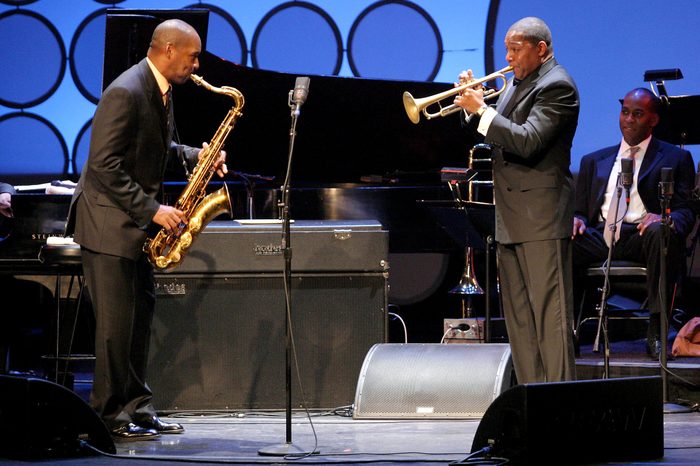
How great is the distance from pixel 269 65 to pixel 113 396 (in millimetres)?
4325

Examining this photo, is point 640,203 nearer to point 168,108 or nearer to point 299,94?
point 299,94

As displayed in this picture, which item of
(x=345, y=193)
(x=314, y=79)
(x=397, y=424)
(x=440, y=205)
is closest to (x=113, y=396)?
(x=397, y=424)

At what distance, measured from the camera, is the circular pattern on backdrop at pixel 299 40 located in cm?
827

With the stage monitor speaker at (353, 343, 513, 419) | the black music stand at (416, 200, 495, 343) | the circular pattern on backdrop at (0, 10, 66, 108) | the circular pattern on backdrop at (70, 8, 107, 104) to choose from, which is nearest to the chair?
the black music stand at (416, 200, 495, 343)

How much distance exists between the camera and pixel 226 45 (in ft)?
27.4

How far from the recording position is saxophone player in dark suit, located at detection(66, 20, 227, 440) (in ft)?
14.7

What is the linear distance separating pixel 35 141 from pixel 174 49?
401cm

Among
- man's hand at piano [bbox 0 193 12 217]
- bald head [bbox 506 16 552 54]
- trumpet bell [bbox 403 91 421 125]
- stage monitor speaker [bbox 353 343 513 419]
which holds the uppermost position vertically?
bald head [bbox 506 16 552 54]

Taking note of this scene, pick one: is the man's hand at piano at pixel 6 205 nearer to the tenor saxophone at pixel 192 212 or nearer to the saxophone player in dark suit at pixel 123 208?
the tenor saxophone at pixel 192 212

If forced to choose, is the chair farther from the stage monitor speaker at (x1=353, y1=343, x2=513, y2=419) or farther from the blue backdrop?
the blue backdrop

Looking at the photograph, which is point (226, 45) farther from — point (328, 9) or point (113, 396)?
point (113, 396)

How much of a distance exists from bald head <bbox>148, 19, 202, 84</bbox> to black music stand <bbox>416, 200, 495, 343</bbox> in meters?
1.78

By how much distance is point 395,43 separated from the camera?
8266mm

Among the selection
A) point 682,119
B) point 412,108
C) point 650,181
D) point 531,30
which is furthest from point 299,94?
point 682,119
